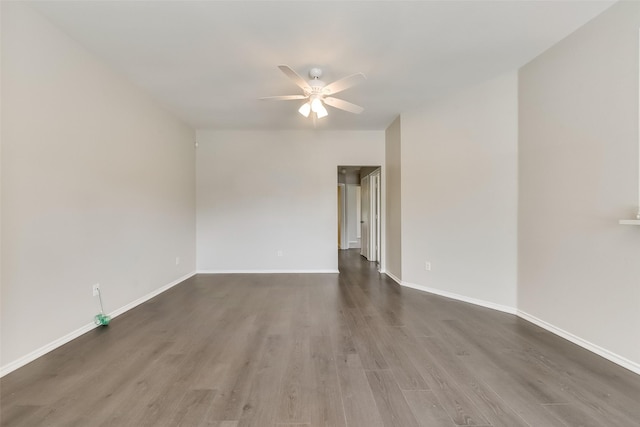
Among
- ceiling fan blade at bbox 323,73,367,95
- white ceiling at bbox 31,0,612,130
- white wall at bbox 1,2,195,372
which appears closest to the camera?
white wall at bbox 1,2,195,372

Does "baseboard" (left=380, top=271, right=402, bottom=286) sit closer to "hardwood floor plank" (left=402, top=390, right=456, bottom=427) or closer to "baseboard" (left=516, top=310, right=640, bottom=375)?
"baseboard" (left=516, top=310, right=640, bottom=375)

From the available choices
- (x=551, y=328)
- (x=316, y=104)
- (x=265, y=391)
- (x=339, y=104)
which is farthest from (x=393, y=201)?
(x=265, y=391)

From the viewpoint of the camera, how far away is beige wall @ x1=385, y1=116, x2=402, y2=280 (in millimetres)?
4305

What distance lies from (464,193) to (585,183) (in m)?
1.25

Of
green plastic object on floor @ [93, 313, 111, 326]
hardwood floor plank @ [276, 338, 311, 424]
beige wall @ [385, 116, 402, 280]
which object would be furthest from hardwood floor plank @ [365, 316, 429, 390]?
green plastic object on floor @ [93, 313, 111, 326]

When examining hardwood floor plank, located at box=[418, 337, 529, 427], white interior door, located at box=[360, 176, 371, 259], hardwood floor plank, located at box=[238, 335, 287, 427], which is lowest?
hardwood floor plank, located at box=[418, 337, 529, 427]

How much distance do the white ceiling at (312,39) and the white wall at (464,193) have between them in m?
0.39

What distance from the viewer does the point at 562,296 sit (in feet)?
8.24

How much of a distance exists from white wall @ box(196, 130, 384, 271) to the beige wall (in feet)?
1.31

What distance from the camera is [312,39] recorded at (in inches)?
93.9

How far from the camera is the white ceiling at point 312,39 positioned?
2.06 metres

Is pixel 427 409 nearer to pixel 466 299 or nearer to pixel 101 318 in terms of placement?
pixel 466 299

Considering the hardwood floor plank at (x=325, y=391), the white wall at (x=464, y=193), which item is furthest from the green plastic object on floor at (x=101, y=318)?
the white wall at (x=464, y=193)

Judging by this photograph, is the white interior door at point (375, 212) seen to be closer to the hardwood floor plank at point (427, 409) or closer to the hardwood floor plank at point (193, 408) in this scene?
the hardwood floor plank at point (427, 409)
